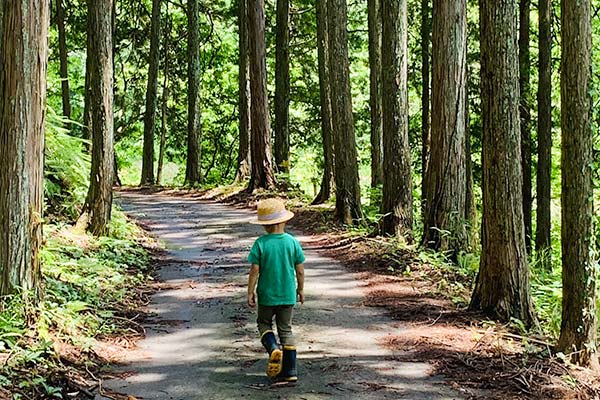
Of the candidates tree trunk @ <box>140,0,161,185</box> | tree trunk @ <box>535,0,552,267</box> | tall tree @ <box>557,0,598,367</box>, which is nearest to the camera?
tall tree @ <box>557,0,598,367</box>

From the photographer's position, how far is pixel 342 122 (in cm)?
1698

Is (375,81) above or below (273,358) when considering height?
above

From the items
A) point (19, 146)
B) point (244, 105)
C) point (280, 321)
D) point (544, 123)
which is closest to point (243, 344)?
point (280, 321)

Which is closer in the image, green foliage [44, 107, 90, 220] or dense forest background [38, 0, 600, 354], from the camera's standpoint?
green foliage [44, 107, 90, 220]

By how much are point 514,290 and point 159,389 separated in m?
4.37


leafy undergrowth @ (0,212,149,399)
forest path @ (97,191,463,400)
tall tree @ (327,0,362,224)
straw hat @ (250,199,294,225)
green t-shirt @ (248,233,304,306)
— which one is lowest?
forest path @ (97,191,463,400)

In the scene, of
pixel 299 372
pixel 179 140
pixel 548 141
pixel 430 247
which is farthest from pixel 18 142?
pixel 179 140

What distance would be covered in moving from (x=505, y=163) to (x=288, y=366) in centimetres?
371

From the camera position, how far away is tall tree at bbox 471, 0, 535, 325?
337 inches

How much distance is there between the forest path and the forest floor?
2cm

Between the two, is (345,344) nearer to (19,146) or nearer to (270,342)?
(270,342)

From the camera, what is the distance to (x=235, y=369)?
708 centimetres

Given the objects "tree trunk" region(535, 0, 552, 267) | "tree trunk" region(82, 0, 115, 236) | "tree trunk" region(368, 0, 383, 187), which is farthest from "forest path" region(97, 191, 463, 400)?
"tree trunk" region(368, 0, 383, 187)

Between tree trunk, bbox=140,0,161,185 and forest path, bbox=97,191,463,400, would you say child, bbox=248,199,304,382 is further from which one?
tree trunk, bbox=140,0,161,185
